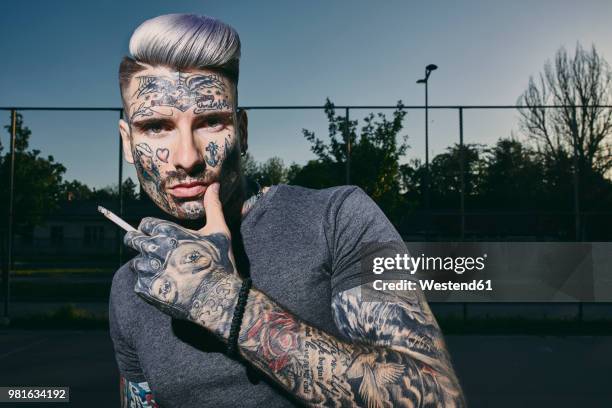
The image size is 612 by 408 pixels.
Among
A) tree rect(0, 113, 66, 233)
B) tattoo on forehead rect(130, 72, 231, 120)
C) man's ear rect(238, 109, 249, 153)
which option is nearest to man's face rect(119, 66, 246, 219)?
tattoo on forehead rect(130, 72, 231, 120)

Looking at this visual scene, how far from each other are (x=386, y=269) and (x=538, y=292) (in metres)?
14.1

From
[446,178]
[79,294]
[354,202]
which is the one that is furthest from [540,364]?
[79,294]

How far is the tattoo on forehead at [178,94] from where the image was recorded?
1.17 metres

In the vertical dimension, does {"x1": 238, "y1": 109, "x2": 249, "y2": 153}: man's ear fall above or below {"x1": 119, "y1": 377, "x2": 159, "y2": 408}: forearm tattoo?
above

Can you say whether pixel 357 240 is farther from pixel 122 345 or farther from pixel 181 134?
pixel 122 345

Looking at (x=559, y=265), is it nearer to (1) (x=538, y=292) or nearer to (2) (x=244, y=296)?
(1) (x=538, y=292)

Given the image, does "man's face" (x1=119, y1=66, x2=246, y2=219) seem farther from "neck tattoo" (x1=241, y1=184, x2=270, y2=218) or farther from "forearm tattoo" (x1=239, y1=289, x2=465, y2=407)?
"forearm tattoo" (x1=239, y1=289, x2=465, y2=407)

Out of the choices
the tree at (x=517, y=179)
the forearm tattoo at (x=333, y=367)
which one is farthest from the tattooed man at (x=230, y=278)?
the tree at (x=517, y=179)

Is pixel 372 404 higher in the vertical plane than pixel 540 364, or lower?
higher

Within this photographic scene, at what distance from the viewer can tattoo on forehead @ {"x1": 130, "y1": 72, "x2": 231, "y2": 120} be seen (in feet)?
3.84

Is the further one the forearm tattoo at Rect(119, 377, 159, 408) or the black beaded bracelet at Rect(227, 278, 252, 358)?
the forearm tattoo at Rect(119, 377, 159, 408)

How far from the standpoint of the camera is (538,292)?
13.3m

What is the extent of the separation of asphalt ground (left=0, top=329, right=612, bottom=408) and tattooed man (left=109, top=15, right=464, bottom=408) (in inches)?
180

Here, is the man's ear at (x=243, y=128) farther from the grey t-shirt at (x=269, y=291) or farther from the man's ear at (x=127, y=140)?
the man's ear at (x=127, y=140)
